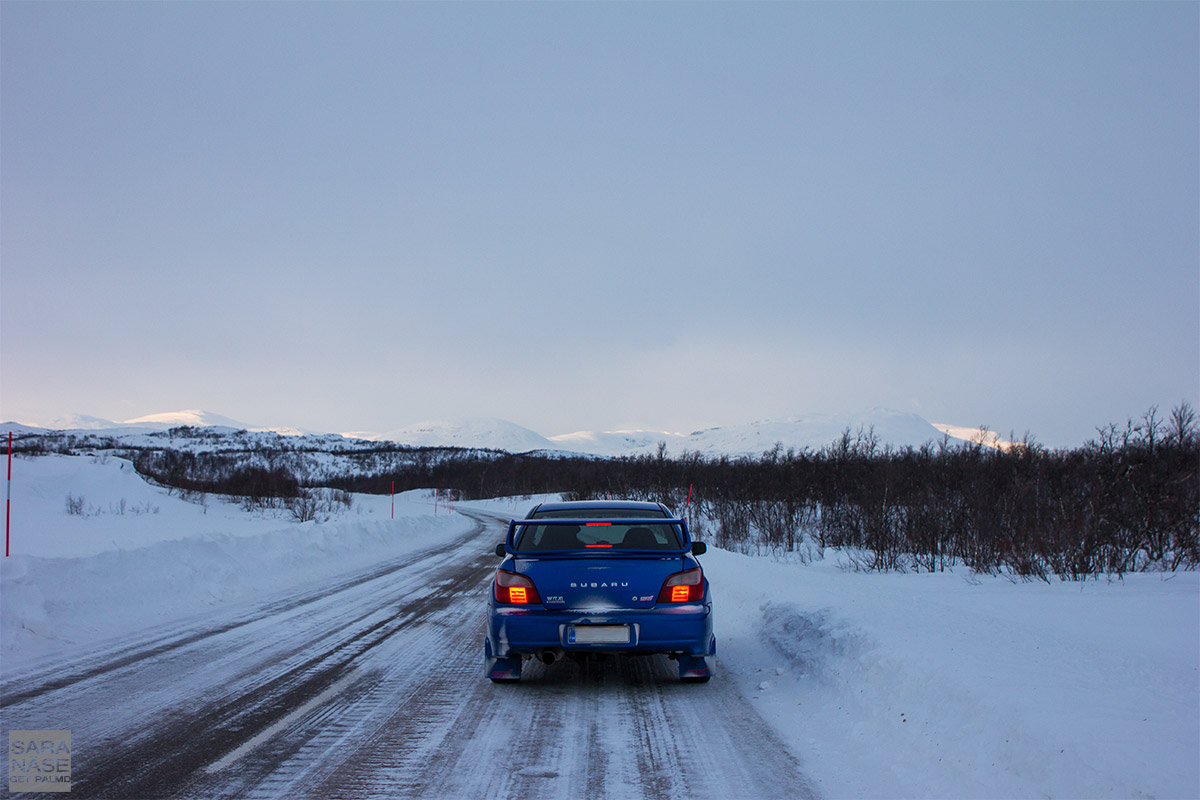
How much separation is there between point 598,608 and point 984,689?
A: 2.82 metres

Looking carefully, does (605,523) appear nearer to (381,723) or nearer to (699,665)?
(699,665)

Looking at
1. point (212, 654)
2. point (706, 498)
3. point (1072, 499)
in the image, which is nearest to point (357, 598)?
point (212, 654)

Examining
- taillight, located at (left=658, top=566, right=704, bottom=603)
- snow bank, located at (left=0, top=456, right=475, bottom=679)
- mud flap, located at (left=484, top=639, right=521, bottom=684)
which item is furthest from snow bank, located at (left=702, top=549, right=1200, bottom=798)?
snow bank, located at (left=0, top=456, right=475, bottom=679)

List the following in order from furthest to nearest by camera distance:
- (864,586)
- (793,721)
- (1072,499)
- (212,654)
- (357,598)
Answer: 1. (1072,499)
2. (357,598)
3. (864,586)
4. (212,654)
5. (793,721)

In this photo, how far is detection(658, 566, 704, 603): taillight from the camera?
595 centimetres

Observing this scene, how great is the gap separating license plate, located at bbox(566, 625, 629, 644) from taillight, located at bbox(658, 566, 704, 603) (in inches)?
16.3

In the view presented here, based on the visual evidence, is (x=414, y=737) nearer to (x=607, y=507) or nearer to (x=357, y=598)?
(x=607, y=507)

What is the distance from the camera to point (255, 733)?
4875 mm

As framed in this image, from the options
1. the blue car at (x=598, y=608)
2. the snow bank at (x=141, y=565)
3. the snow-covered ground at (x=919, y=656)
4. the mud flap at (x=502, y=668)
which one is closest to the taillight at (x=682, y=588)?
the blue car at (x=598, y=608)

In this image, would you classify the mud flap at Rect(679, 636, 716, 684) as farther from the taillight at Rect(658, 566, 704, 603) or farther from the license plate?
the license plate

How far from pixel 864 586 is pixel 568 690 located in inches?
235

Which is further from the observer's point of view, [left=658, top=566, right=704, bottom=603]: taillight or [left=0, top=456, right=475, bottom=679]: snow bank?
[left=0, top=456, right=475, bottom=679]: snow bank

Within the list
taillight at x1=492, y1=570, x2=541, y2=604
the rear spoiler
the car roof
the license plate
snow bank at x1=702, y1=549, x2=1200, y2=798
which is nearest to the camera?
snow bank at x1=702, y1=549, x2=1200, y2=798

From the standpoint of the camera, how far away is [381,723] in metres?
5.17
